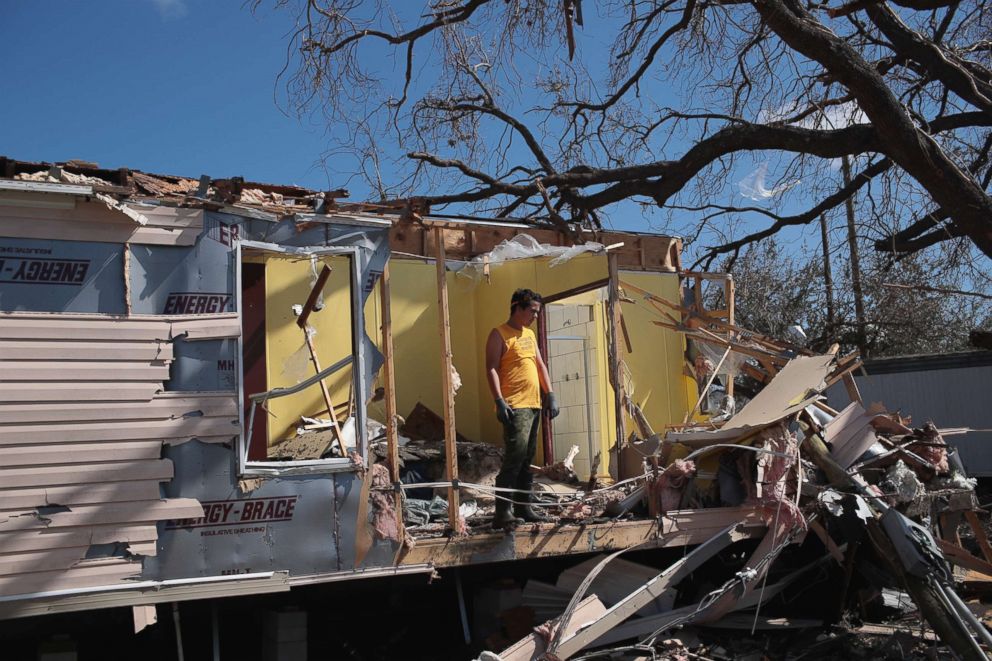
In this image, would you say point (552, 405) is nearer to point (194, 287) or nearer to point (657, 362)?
point (194, 287)

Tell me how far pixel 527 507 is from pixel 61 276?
3.86m

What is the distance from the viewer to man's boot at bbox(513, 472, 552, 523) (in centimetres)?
714

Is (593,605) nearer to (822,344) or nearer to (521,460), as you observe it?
(521,460)

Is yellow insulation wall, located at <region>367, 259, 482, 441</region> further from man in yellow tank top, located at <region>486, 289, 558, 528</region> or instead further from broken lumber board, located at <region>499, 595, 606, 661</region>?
broken lumber board, located at <region>499, 595, 606, 661</region>

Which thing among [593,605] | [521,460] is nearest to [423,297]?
[521,460]

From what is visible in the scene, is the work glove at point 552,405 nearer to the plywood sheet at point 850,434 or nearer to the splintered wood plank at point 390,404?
the splintered wood plank at point 390,404

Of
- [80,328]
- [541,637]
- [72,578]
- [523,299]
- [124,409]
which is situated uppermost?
[523,299]

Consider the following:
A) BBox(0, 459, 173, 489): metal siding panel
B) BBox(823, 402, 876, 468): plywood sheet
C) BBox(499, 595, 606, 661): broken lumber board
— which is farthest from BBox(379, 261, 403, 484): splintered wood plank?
BBox(823, 402, 876, 468): plywood sheet

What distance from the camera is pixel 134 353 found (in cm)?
596

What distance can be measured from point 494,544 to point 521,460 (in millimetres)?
676

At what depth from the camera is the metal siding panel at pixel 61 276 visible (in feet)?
18.7

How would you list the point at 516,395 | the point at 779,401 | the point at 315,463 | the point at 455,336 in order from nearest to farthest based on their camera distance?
the point at 315,463 < the point at 516,395 < the point at 779,401 < the point at 455,336

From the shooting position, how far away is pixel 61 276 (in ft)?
19.1

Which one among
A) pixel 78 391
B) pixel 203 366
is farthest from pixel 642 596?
pixel 78 391
